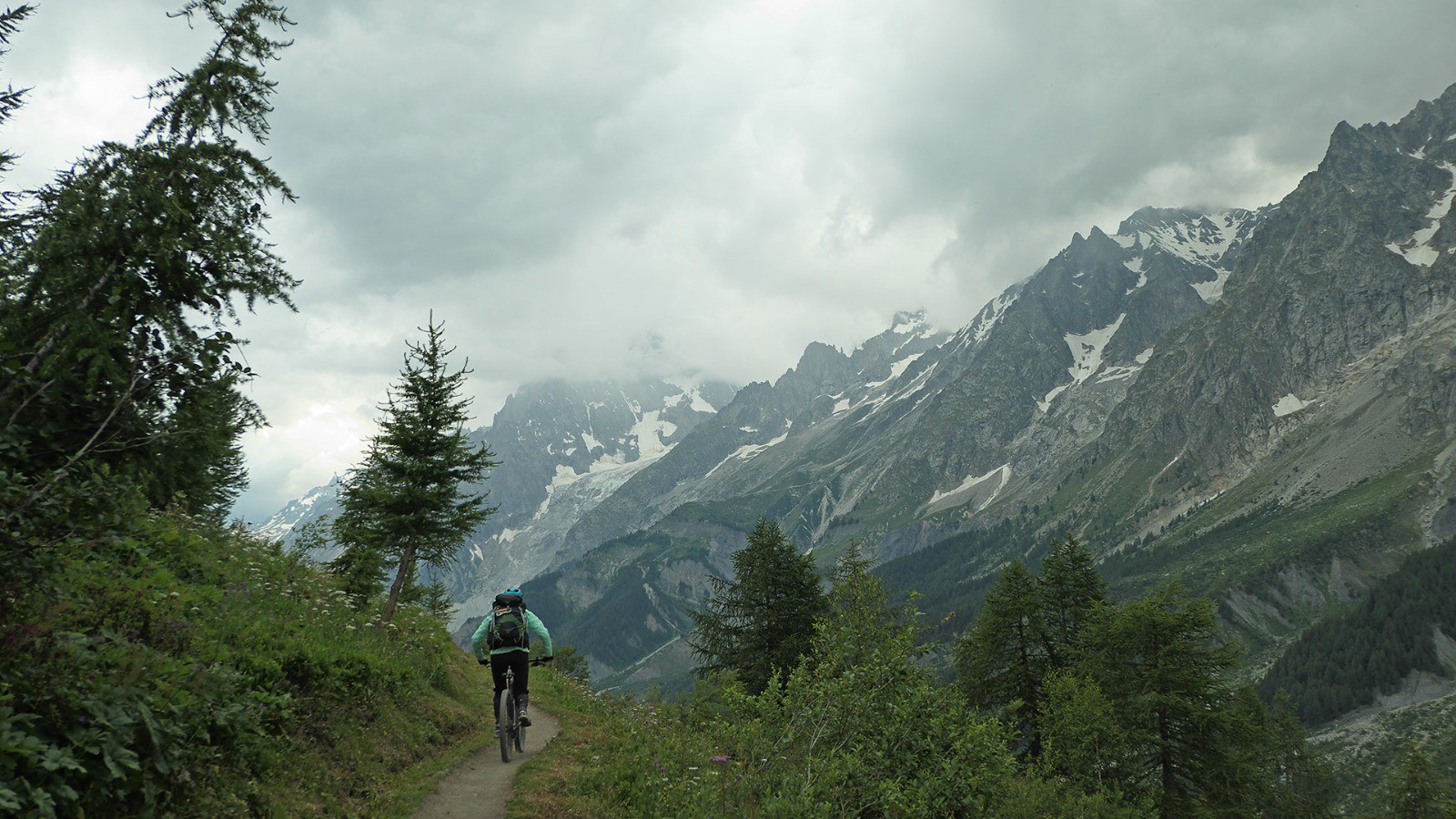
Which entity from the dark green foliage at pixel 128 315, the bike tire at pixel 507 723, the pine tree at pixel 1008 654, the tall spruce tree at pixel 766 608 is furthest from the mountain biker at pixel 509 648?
the pine tree at pixel 1008 654

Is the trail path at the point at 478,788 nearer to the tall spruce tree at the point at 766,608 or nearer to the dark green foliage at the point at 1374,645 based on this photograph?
the tall spruce tree at the point at 766,608

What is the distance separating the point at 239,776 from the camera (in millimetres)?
7324

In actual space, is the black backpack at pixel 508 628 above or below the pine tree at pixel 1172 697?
above

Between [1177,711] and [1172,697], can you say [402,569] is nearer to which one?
[1172,697]

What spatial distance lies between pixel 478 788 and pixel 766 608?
19.1m

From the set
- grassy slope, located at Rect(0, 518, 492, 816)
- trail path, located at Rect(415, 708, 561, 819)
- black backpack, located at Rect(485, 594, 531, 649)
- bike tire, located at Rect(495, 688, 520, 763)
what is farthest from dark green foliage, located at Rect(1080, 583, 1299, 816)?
grassy slope, located at Rect(0, 518, 492, 816)

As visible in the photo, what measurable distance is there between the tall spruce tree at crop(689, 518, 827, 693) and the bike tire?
15.1 metres

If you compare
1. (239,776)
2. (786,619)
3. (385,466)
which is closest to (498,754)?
(239,776)

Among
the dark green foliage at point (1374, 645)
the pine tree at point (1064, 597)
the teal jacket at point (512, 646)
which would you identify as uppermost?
the teal jacket at point (512, 646)

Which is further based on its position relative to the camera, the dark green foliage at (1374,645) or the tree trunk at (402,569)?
the dark green foliage at (1374,645)

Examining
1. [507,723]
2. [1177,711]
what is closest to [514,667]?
[507,723]

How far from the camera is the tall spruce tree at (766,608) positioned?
27.8 metres

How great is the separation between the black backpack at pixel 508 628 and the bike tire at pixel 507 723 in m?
0.95

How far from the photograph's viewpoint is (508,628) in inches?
516
